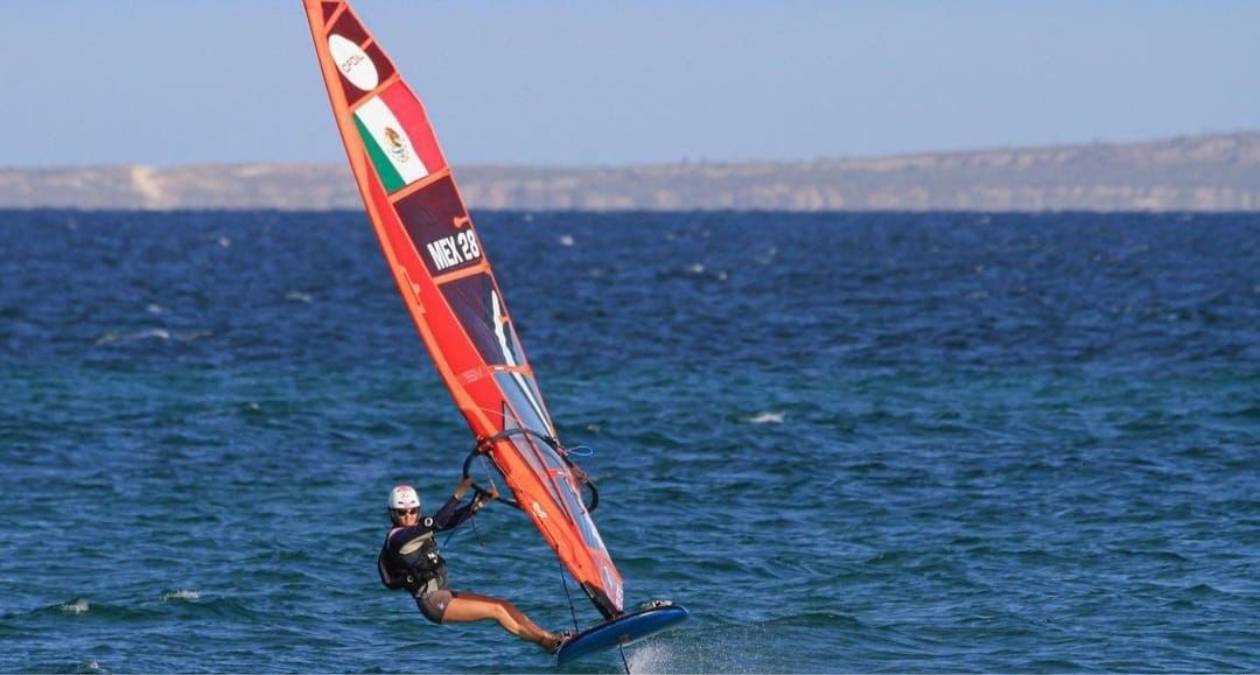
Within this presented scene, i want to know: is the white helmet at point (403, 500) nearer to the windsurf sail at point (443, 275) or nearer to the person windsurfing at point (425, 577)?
the person windsurfing at point (425, 577)

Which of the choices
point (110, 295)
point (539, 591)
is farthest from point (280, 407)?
Result: point (110, 295)

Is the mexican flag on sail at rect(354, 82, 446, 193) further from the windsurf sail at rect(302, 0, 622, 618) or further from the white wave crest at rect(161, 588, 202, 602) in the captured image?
the white wave crest at rect(161, 588, 202, 602)

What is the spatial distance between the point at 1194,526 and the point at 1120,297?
39936 millimetres

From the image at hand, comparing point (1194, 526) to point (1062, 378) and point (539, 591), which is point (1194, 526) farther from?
point (1062, 378)

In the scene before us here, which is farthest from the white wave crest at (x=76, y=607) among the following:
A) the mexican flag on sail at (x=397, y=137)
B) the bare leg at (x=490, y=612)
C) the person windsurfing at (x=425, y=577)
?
the mexican flag on sail at (x=397, y=137)

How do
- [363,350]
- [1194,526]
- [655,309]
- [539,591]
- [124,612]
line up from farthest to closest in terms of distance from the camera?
[655,309] < [363,350] < [1194,526] < [539,591] < [124,612]

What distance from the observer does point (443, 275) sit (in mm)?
16328

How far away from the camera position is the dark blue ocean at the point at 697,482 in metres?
19.8

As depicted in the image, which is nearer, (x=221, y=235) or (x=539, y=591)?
(x=539, y=591)

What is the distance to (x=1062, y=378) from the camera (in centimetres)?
4038

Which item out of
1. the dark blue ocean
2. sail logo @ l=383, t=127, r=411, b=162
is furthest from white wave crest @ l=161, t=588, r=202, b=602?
sail logo @ l=383, t=127, r=411, b=162

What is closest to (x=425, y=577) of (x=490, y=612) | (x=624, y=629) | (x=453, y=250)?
(x=490, y=612)

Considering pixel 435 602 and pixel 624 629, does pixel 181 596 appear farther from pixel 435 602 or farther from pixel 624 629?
pixel 624 629

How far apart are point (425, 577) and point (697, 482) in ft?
42.5
